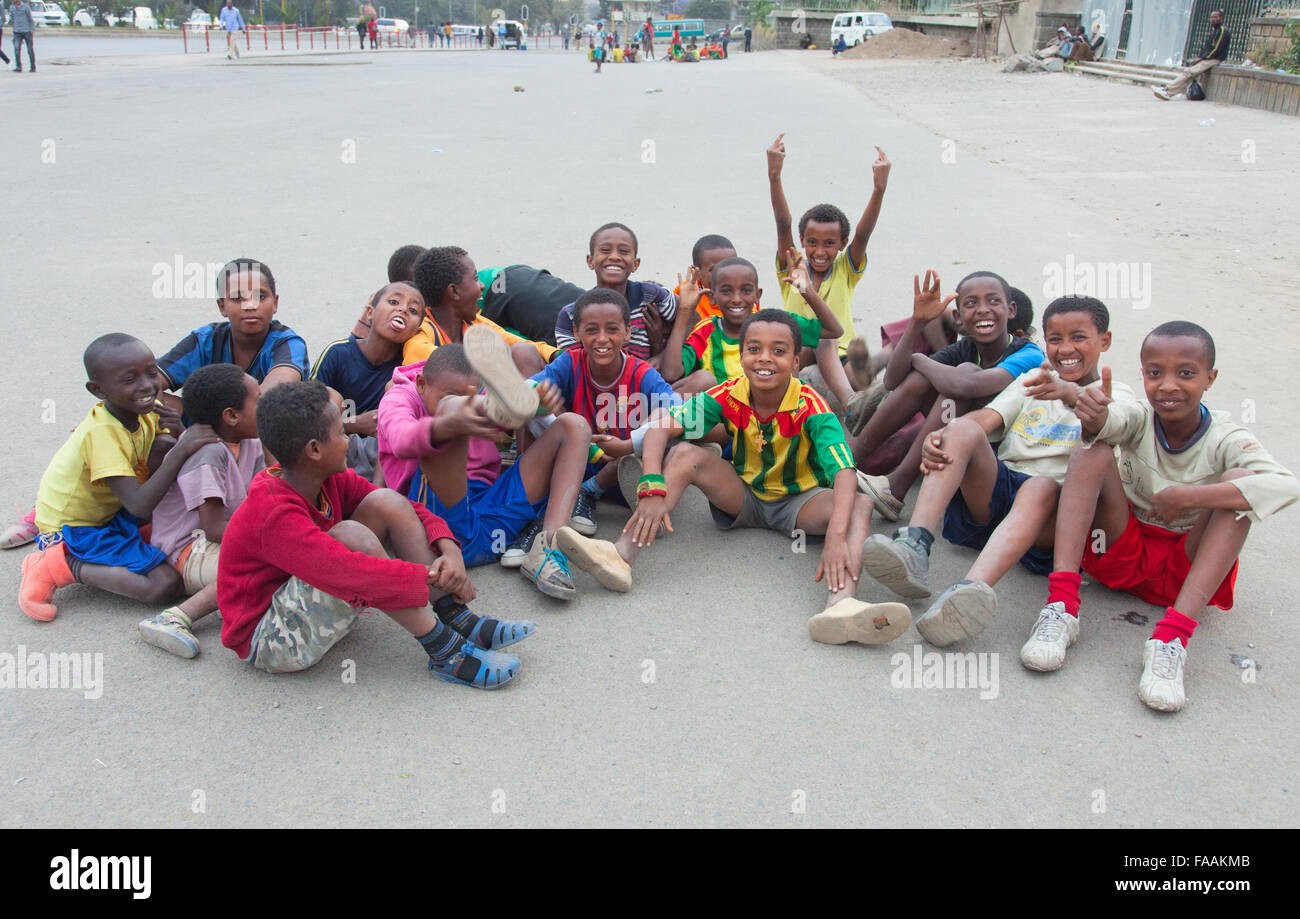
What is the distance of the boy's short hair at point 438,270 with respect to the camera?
424cm

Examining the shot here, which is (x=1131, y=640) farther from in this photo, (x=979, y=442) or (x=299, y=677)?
(x=299, y=677)

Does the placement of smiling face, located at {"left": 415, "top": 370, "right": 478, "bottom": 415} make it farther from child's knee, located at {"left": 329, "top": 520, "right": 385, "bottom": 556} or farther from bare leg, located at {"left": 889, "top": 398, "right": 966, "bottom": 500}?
bare leg, located at {"left": 889, "top": 398, "right": 966, "bottom": 500}

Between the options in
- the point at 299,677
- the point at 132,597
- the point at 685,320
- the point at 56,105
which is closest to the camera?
the point at 299,677

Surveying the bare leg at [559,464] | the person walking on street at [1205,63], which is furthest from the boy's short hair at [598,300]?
the person walking on street at [1205,63]

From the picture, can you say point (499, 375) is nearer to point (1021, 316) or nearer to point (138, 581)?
point (138, 581)

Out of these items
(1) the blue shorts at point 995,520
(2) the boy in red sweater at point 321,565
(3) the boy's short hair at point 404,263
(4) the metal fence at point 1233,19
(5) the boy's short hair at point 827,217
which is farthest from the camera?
(4) the metal fence at point 1233,19

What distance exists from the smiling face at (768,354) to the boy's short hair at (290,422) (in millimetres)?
1573

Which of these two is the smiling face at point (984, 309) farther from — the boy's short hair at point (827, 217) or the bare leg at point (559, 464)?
the bare leg at point (559, 464)

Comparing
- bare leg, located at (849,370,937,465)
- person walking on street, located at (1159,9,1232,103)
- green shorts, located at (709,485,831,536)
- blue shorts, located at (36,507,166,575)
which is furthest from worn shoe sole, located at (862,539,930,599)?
person walking on street, located at (1159,9,1232,103)

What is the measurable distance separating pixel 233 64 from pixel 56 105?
511 inches

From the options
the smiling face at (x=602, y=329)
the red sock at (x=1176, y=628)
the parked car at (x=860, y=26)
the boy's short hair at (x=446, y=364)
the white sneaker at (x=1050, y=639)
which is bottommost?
the white sneaker at (x=1050, y=639)

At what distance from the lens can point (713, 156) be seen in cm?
1323

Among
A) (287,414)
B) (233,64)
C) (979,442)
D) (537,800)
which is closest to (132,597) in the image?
(287,414)

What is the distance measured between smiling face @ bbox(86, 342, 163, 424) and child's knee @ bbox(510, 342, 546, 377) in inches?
58.4
